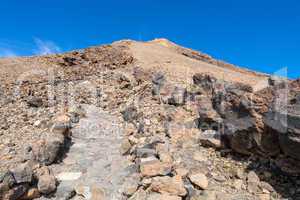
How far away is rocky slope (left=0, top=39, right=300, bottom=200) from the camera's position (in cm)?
891

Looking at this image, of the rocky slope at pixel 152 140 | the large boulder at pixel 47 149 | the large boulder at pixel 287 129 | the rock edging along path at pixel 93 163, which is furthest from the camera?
the large boulder at pixel 47 149

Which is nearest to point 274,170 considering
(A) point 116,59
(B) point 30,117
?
(B) point 30,117

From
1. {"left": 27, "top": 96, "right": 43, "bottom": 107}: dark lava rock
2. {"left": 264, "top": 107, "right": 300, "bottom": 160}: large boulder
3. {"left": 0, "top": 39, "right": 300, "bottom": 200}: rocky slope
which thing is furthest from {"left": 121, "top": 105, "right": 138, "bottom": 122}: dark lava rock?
{"left": 264, "top": 107, "right": 300, "bottom": 160}: large boulder

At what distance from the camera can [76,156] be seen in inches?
468

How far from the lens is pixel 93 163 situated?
37.3 feet

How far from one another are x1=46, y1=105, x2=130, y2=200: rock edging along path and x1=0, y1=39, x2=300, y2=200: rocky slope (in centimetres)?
3

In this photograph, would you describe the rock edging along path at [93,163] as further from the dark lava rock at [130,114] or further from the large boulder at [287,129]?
the large boulder at [287,129]

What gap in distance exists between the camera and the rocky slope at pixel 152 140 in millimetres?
8914

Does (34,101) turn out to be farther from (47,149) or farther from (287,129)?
(287,129)

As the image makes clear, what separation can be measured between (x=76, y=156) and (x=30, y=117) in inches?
162

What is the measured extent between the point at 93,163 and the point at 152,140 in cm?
215

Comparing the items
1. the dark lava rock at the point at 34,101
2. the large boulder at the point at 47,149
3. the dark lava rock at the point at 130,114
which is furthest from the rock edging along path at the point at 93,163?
the dark lava rock at the point at 34,101

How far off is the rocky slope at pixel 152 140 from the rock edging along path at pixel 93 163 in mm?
33

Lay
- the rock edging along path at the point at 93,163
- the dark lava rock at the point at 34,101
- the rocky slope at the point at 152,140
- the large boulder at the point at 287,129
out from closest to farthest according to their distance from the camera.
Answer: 1. the large boulder at the point at 287,129
2. the rocky slope at the point at 152,140
3. the rock edging along path at the point at 93,163
4. the dark lava rock at the point at 34,101
